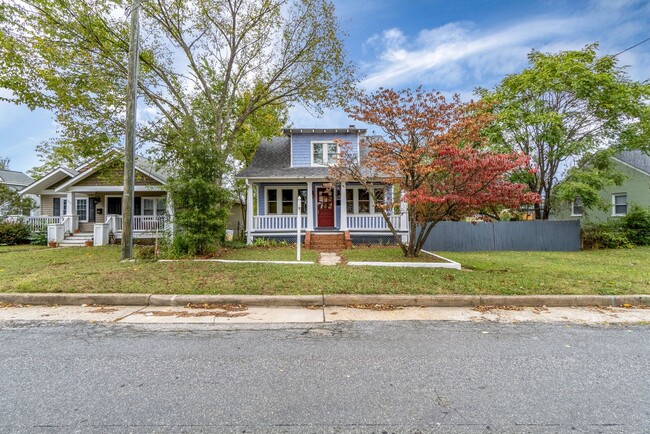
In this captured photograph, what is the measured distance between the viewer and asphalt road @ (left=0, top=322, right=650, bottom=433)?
7.29 ft

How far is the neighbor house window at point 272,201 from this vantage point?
15.1m

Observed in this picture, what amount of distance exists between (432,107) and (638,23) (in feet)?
25.4

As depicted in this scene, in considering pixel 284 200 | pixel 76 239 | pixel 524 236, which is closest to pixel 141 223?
pixel 76 239

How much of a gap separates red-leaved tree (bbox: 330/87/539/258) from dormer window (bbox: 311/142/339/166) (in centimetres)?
601

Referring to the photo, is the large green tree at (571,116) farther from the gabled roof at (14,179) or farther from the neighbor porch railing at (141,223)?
the gabled roof at (14,179)

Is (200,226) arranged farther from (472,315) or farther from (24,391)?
(472,315)

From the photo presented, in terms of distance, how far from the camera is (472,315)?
15.8 feet

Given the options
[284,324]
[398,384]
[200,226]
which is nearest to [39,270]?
[200,226]

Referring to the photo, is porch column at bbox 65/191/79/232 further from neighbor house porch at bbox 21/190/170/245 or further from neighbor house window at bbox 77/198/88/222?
neighbor house window at bbox 77/198/88/222

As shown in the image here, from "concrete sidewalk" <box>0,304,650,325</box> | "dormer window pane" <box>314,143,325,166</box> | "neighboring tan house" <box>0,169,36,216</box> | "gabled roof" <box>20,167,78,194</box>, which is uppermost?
"neighboring tan house" <box>0,169,36,216</box>

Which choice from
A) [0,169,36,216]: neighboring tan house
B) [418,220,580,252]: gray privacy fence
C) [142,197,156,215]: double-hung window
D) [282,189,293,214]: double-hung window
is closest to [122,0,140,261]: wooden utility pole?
[282,189,293,214]: double-hung window

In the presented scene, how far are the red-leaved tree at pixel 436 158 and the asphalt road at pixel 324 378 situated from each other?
4045mm

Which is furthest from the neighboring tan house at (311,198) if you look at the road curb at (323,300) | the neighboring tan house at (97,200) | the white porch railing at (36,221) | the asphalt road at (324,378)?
the white porch railing at (36,221)

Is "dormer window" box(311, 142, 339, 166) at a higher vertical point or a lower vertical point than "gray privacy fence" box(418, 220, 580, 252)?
higher
